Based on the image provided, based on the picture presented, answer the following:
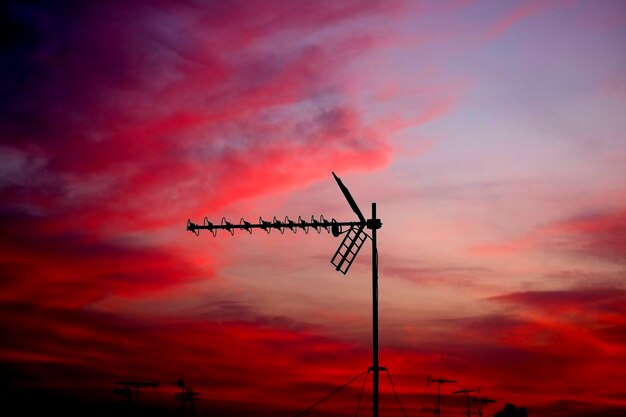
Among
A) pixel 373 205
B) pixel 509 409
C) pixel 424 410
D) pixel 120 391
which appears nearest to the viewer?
pixel 373 205

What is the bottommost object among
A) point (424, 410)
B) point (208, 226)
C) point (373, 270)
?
point (424, 410)

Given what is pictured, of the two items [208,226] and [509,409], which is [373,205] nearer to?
[208,226]

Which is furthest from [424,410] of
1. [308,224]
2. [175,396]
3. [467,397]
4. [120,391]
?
[308,224]

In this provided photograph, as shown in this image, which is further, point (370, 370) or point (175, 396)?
point (175, 396)

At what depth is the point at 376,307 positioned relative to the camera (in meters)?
32.4

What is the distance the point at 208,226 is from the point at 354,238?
6.99 meters

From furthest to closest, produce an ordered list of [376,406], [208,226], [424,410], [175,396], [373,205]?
1. [424,410]
2. [175,396]
3. [208,226]
4. [373,205]
5. [376,406]

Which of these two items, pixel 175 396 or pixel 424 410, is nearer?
pixel 175 396

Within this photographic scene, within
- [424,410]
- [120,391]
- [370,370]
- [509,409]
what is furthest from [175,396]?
[370,370]

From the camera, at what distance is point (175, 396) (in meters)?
120

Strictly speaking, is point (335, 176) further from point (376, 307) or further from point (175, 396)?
point (175, 396)

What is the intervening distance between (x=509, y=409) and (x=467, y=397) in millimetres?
90448

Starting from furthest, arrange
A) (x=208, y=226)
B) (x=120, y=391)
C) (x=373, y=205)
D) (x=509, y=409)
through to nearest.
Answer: (x=120, y=391) → (x=509, y=409) → (x=208, y=226) → (x=373, y=205)

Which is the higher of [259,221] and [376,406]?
[259,221]
